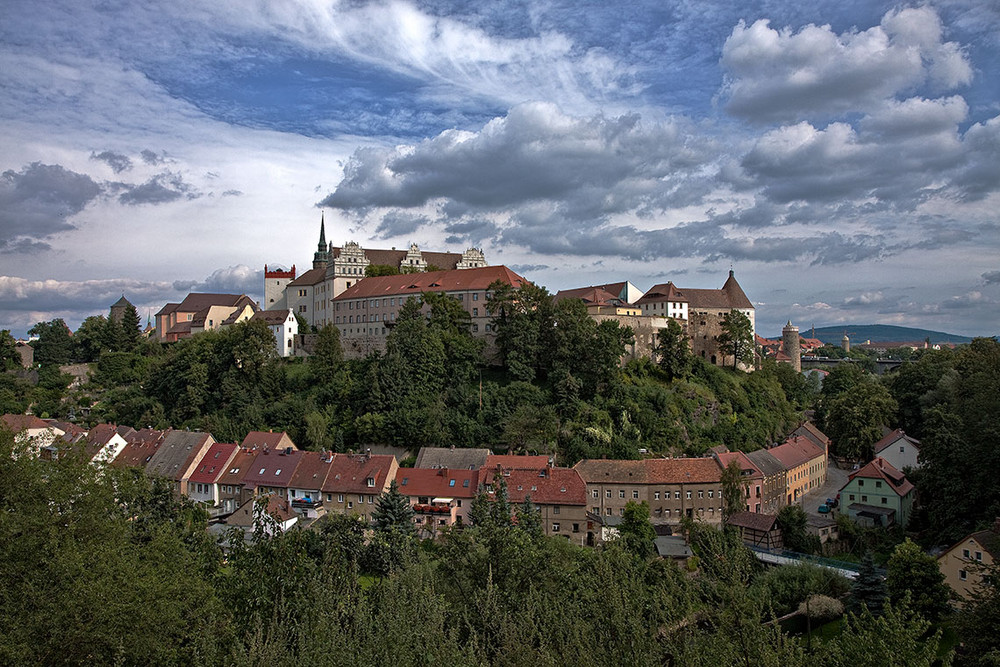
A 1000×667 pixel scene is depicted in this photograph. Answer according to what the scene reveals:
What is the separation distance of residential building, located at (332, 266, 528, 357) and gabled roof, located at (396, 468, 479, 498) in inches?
756

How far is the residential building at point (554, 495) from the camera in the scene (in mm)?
36156

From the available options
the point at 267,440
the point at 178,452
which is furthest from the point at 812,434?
the point at 178,452

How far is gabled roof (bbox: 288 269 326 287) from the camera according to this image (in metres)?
71.8

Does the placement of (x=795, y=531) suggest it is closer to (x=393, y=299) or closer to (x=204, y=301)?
(x=393, y=299)

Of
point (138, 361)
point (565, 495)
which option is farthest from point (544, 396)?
point (138, 361)

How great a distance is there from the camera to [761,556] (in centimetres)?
3322

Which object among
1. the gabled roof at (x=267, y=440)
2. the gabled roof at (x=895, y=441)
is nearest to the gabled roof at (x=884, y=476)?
the gabled roof at (x=895, y=441)

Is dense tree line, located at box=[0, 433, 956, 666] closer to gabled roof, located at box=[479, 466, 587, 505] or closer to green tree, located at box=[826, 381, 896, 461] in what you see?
gabled roof, located at box=[479, 466, 587, 505]

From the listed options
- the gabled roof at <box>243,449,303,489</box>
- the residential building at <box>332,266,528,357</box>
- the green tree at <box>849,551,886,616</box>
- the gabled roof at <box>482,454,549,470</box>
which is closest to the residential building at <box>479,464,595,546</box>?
the gabled roof at <box>482,454,549,470</box>

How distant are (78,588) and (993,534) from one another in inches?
1201

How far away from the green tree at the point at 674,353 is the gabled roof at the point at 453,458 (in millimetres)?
19109

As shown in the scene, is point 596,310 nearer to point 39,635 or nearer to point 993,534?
point 993,534

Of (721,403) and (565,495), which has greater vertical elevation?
(721,403)

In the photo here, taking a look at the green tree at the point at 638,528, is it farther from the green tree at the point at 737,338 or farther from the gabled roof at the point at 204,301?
the gabled roof at the point at 204,301
